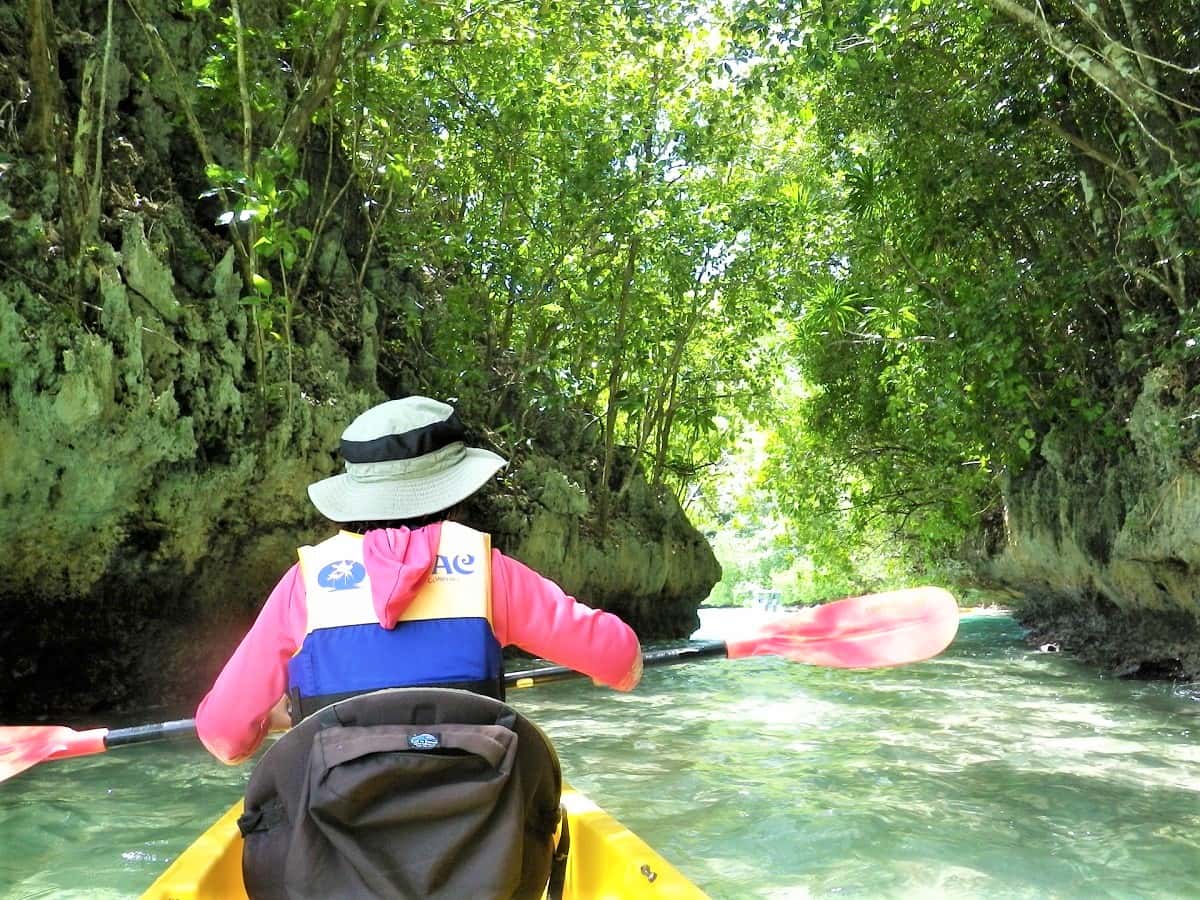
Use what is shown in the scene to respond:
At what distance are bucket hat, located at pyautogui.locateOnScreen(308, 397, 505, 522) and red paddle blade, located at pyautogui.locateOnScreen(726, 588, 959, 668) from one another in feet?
4.23

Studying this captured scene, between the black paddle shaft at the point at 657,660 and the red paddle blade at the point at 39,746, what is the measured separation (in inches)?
44.5

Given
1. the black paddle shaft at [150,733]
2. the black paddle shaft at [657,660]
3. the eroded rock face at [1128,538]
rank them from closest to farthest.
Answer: the black paddle shaft at [150,733] → the black paddle shaft at [657,660] → the eroded rock face at [1128,538]

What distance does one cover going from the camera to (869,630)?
3.04 m

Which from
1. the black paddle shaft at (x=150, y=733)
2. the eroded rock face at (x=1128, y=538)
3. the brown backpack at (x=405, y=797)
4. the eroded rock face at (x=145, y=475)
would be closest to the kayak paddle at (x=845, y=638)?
the black paddle shaft at (x=150, y=733)

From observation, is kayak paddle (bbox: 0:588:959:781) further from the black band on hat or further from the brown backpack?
the brown backpack

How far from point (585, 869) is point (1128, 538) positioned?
7.11 m

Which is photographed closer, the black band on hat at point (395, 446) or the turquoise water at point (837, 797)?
the black band on hat at point (395, 446)

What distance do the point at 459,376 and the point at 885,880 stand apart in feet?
22.6

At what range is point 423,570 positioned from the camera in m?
1.67

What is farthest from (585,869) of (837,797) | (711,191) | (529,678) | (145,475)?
(711,191)

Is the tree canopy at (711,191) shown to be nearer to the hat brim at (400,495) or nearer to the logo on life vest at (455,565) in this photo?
the hat brim at (400,495)

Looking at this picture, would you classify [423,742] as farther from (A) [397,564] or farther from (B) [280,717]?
(B) [280,717]

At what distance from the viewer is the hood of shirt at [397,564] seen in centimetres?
166

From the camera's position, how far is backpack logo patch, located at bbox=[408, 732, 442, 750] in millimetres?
1501
